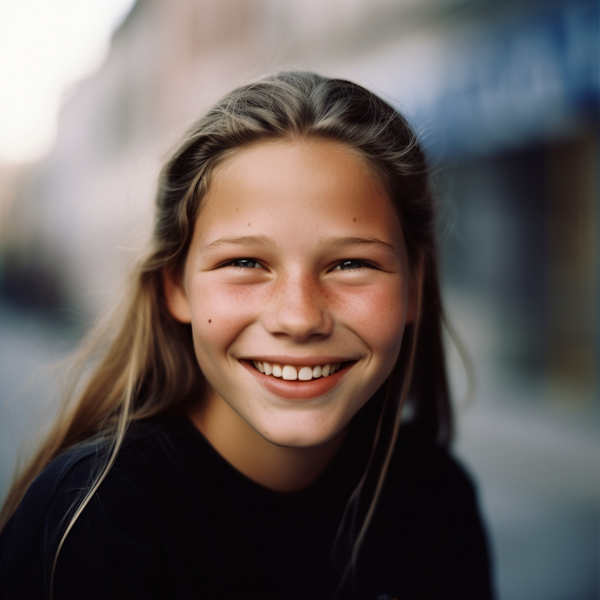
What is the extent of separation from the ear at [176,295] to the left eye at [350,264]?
1.49 ft

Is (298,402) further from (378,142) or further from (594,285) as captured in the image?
(594,285)

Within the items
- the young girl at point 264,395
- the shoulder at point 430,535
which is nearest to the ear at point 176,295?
the young girl at point 264,395

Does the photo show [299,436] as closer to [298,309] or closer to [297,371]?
[297,371]

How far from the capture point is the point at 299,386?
4.24 feet

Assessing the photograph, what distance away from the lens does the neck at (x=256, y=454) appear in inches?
58.5

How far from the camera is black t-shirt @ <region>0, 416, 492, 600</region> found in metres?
1.16

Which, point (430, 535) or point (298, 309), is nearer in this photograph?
point (298, 309)

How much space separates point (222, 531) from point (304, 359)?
48 cm

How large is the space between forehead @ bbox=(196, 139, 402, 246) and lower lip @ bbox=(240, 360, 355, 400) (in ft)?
1.11

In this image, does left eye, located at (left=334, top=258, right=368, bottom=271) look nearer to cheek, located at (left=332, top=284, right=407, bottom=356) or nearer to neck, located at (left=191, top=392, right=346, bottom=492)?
cheek, located at (left=332, top=284, right=407, bottom=356)

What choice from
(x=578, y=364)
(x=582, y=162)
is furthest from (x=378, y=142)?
(x=578, y=364)

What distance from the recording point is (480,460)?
15.9 feet

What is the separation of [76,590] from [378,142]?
1203 mm

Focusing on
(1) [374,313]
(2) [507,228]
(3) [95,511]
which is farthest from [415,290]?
(2) [507,228]
